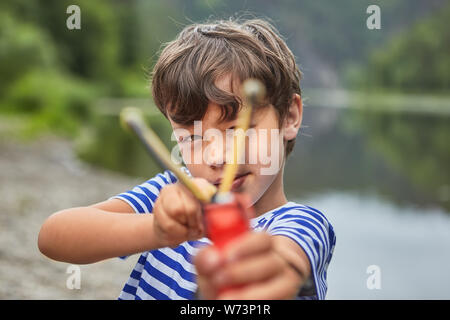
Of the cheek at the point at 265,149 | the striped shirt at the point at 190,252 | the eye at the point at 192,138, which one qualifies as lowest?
the striped shirt at the point at 190,252

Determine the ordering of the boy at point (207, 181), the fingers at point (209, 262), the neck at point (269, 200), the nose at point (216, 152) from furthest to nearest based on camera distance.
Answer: the neck at point (269, 200) → the nose at point (216, 152) → the boy at point (207, 181) → the fingers at point (209, 262)

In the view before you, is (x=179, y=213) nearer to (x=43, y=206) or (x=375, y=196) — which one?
(x=43, y=206)

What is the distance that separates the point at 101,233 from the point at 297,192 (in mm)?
4616

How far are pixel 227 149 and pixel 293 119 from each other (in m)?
0.22

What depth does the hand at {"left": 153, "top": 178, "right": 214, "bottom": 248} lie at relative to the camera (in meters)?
0.57

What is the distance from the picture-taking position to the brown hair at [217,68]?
0.89m

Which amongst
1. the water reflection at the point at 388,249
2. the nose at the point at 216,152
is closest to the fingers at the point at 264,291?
the nose at the point at 216,152

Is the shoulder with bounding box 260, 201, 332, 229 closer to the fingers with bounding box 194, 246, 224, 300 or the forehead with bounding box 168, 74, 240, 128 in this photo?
the forehead with bounding box 168, 74, 240, 128

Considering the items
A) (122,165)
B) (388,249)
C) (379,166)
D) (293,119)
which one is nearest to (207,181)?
(293,119)

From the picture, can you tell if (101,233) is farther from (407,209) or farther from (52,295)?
(407,209)

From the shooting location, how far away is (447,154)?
838 cm

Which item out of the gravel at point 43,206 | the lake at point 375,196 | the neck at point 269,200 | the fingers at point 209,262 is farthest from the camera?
the lake at point 375,196

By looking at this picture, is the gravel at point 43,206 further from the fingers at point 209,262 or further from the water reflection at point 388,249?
the fingers at point 209,262
